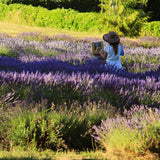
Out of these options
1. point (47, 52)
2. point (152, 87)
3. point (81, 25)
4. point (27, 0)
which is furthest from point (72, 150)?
point (27, 0)

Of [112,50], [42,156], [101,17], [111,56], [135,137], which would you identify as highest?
[101,17]

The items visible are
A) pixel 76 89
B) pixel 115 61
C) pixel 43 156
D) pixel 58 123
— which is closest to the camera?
pixel 43 156

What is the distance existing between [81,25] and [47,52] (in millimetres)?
13866

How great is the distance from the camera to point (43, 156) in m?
2.98

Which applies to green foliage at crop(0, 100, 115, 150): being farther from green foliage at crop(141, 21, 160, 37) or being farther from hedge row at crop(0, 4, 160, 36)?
green foliage at crop(141, 21, 160, 37)

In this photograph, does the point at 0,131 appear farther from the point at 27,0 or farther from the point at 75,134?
the point at 27,0

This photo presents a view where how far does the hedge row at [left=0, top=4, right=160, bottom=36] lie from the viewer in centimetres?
1892

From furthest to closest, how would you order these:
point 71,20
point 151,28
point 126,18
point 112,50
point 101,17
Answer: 1. point 71,20
2. point 151,28
3. point 101,17
4. point 126,18
5. point 112,50

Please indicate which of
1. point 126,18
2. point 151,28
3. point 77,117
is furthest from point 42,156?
point 151,28

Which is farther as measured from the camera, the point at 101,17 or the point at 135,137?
the point at 101,17

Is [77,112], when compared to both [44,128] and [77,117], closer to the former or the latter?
[77,117]

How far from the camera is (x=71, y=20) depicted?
22.2 meters

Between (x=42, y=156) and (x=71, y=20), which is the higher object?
(x=71, y=20)

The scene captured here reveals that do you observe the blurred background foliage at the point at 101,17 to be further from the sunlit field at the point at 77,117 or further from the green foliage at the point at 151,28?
the sunlit field at the point at 77,117
